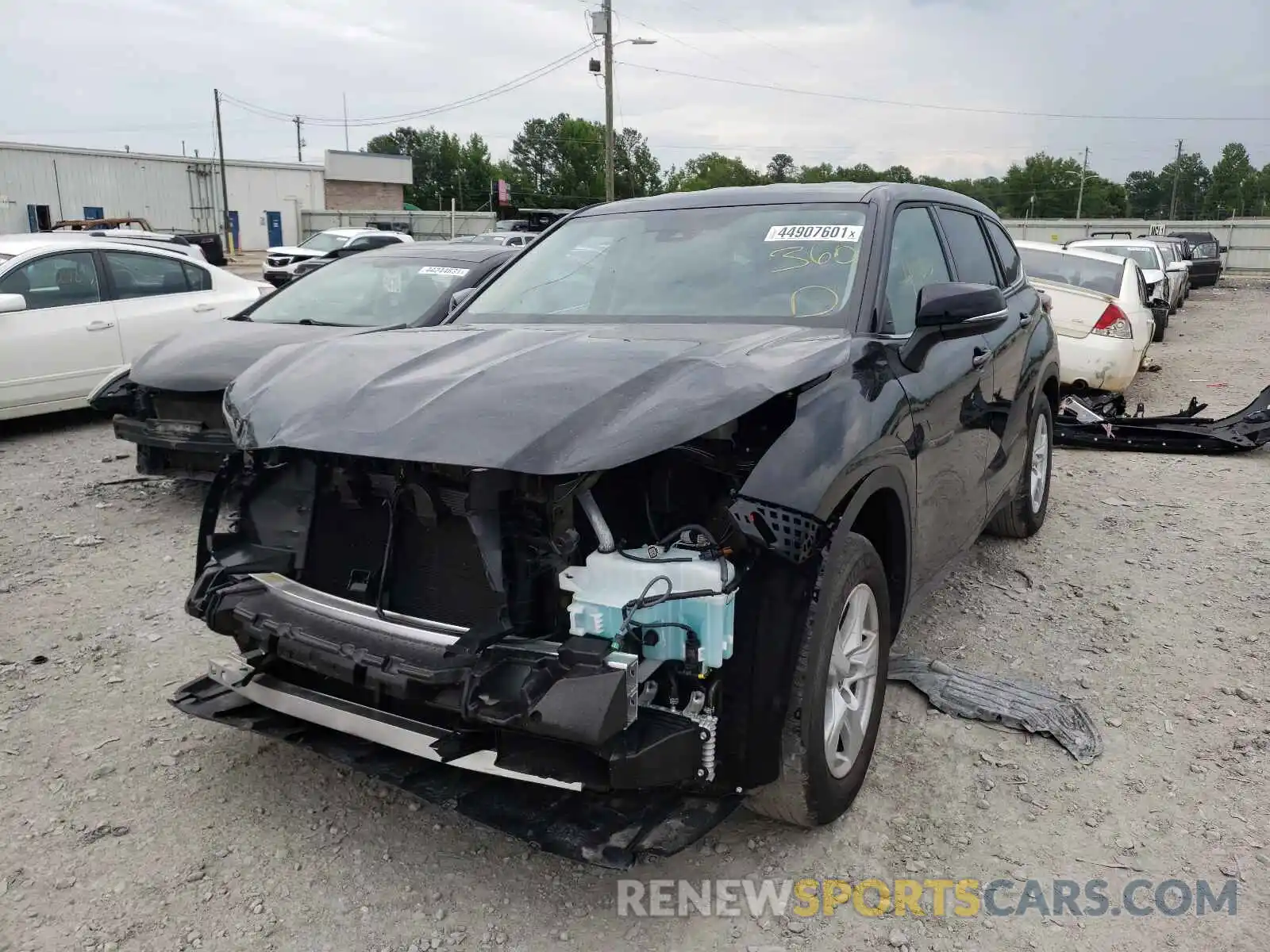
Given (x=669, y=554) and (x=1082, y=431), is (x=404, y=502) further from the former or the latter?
(x=1082, y=431)

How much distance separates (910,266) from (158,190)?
5154 cm

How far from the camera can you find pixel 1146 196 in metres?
123

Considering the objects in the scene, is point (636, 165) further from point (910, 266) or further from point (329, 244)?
point (910, 266)

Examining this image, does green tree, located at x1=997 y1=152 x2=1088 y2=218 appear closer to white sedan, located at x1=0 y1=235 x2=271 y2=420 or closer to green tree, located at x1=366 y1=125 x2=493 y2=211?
green tree, located at x1=366 y1=125 x2=493 y2=211

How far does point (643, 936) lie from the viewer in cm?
249

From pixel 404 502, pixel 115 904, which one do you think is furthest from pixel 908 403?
pixel 115 904

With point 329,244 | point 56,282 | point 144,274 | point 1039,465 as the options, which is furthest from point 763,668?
point 329,244

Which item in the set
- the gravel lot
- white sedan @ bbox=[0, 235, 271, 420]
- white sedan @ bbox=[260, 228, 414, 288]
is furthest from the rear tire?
white sedan @ bbox=[260, 228, 414, 288]

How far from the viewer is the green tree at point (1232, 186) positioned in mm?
106250

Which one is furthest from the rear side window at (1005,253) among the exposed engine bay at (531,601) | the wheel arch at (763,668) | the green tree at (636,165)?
the green tree at (636,165)

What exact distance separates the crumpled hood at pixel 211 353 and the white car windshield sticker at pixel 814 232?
2.67 m

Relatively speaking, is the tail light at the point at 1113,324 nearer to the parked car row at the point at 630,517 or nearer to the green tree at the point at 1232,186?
the parked car row at the point at 630,517

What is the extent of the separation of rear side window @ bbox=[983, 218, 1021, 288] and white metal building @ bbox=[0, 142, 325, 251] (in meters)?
40.2

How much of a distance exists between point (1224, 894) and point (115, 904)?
9.63 ft
